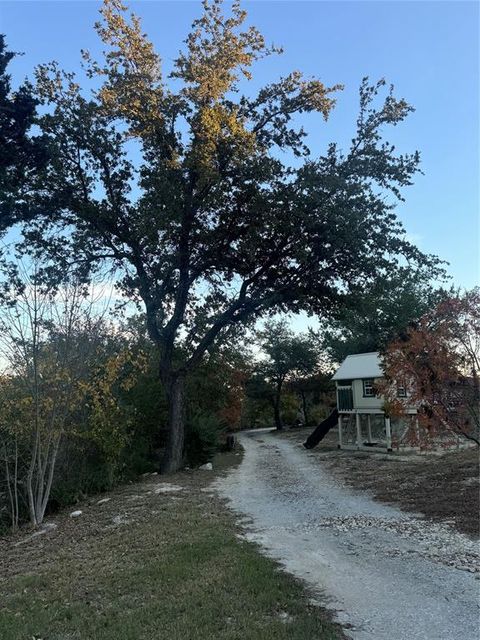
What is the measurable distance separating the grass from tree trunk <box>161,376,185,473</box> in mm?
7799

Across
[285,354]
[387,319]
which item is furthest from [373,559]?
[285,354]

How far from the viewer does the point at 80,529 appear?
10.1 metres

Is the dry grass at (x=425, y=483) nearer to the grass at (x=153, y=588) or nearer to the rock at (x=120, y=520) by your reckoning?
the grass at (x=153, y=588)

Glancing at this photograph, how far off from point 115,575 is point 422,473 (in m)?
9.49

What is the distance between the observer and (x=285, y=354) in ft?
143

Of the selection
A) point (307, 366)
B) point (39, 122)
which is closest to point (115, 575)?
point (39, 122)

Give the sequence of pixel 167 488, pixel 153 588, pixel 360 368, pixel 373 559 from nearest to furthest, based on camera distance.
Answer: pixel 153 588 → pixel 373 559 → pixel 167 488 → pixel 360 368

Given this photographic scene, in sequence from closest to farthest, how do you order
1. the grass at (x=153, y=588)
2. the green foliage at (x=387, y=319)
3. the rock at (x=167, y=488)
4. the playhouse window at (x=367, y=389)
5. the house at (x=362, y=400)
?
the grass at (x=153, y=588), the rock at (x=167, y=488), the house at (x=362, y=400), the playhouse window at (x=367, y=389), the green foliage at (x=387, y=319)

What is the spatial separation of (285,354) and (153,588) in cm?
3816

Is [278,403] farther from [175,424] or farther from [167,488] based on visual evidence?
[167,488]

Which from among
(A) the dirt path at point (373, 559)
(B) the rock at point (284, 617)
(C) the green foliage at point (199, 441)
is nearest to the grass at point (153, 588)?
(B) the rock at point (284, 617)

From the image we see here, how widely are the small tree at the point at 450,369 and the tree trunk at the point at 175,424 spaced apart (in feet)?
30.7

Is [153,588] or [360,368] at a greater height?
[360,368]

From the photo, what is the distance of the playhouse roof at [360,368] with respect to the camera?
23828 mm
